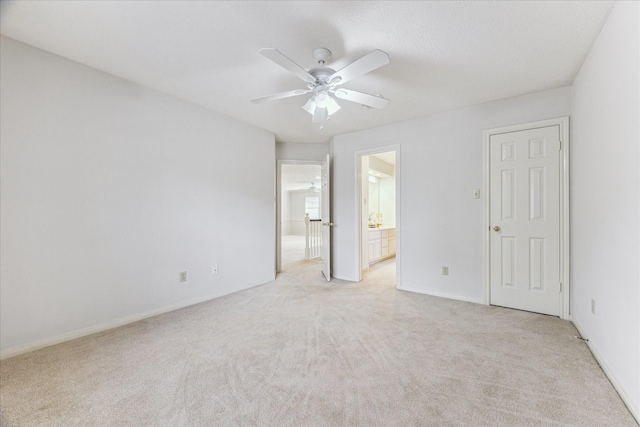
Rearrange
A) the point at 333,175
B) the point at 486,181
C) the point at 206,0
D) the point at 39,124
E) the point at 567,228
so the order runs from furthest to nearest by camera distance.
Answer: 1. the point at 333,175
2. the point at 486,181
3. the point at 567,228
4. the point at 39,124
5. the point at 206,0

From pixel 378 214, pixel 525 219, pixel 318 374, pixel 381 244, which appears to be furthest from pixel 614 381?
pixel 378 214

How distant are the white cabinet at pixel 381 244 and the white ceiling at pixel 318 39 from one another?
3396 millimetres

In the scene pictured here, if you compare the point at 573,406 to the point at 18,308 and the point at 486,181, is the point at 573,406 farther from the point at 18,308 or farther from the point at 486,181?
the point at 18,308

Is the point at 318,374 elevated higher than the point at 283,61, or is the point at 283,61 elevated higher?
the point at 283,61

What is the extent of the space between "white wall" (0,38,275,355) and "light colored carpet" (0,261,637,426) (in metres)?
0.31

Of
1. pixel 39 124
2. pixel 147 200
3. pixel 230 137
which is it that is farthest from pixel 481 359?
pixel 39 124

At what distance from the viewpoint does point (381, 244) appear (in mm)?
6078

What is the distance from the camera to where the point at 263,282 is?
13.6ft

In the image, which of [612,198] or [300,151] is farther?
[300,151]

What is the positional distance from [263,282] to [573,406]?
3495 millimetres

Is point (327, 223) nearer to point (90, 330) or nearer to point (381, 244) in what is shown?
point (381, 244)

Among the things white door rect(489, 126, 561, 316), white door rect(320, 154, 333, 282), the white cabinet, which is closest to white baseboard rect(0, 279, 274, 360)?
white door rect(320, 154, 333, 282)

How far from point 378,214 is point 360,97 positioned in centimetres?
478

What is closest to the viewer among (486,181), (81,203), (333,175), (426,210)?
(81,203)
